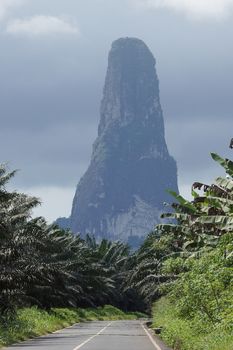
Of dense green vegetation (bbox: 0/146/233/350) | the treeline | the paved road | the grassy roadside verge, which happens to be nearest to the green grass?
dense green vegetation (bbox: 0/146/233/350)

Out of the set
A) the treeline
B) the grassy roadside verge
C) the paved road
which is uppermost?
the treeline

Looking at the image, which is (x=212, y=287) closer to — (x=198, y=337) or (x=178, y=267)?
(x=198, y=337)

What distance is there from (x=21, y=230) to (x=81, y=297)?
1650 inches

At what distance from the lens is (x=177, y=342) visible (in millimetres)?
25922

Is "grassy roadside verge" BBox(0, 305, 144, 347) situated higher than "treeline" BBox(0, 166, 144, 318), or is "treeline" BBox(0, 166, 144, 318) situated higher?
"treeline" BBox(0, 166, 144, 318)

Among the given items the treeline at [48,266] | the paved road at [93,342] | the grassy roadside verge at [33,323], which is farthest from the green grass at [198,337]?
the treeline at [48,266]

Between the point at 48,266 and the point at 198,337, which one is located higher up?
the point at 48,266

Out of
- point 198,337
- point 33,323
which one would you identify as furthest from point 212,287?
point 33,323

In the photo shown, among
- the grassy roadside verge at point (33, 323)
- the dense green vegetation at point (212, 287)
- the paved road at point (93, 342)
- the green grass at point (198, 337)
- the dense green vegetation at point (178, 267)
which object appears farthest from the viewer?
the grassy roadside verge at point (33, 323)

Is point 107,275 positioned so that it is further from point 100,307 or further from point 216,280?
point 216,280

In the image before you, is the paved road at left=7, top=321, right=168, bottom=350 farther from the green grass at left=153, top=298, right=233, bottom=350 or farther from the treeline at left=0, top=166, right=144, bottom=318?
the treeline at left=0, top=166, right=144, bottom=318

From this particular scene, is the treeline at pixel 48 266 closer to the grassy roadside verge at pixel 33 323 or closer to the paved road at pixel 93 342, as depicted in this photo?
the grassy roadside verge at pixel 33 323

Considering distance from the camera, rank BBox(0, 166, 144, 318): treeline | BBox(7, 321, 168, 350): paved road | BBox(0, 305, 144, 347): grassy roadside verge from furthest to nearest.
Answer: BBox(0, 166, 144, 318): treeline, BBox(0, 305, 144, 347): grassy roadside verge, BBox(7, 321, 168, 350): paved road

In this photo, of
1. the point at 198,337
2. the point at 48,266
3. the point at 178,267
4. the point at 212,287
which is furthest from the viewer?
the point at 48,266
